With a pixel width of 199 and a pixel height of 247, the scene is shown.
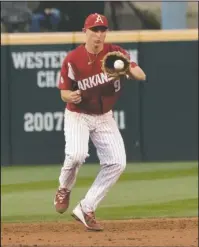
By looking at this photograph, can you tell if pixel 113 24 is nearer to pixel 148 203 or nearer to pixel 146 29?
pixel 146 29

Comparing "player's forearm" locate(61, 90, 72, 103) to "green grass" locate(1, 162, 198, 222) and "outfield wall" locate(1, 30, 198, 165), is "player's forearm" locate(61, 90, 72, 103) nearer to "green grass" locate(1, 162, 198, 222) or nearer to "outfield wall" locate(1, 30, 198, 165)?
"green grass" locate(1, 162, 198, 222)

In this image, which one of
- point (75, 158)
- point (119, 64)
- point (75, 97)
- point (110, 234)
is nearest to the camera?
point (119, 64)

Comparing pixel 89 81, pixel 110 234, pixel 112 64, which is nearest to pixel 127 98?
pixel 110 234

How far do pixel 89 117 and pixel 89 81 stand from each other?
326 millimetres

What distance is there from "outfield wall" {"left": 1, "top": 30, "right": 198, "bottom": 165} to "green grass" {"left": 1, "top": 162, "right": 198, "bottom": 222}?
0.31 metres

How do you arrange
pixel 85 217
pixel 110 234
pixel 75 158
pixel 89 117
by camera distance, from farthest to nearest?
pixel 110 234 → pixel 85 217 → pixel 89 117 → pixel 75 158

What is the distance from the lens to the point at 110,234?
27.4ft

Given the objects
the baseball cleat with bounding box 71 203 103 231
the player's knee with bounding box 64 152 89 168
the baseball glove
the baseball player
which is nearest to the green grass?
the baseball cleat with bounding box 71 203 103 231

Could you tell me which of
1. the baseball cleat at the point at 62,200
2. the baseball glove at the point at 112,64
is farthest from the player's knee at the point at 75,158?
the baseball glove at the point at 112,64

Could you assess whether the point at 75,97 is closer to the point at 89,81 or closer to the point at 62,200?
→ the point at 89,81

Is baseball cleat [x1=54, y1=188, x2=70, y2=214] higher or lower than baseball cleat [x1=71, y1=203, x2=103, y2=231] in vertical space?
higher

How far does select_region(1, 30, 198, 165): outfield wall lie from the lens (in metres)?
13.9

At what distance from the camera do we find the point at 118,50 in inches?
309

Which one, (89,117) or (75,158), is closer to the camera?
(75,158)
